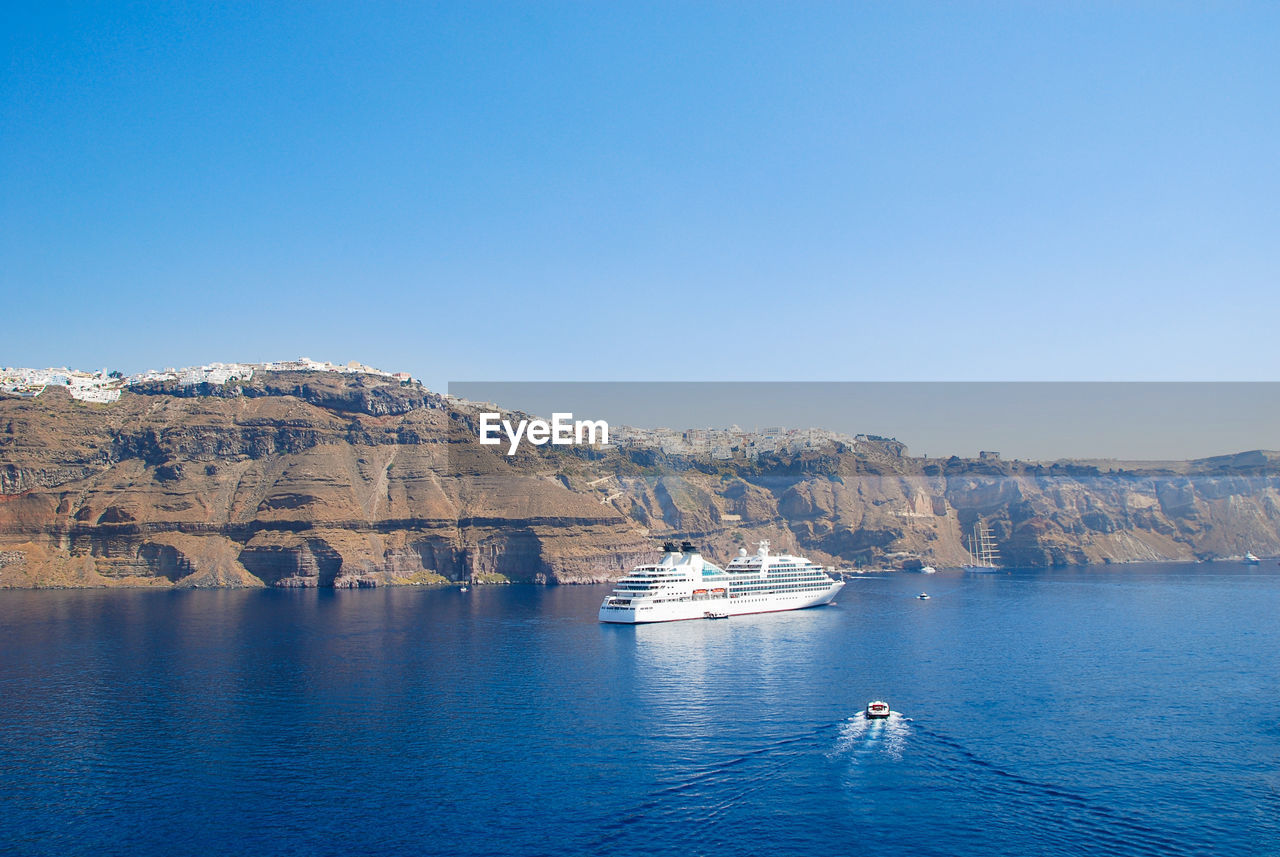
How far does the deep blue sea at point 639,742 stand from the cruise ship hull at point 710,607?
7.40 meters

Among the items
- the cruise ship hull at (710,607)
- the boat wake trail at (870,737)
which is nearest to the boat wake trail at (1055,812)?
the boat wake trail at (870,737)

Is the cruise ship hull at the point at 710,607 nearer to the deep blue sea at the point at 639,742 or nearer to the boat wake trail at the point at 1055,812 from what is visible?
the deep blue sea at the point at 639,742

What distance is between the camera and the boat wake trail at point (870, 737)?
35031 millimetres

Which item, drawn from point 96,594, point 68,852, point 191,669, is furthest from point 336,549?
point 68,852

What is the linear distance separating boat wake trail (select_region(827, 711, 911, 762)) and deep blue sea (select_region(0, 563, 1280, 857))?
19cm

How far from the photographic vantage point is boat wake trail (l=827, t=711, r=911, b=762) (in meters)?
35.0

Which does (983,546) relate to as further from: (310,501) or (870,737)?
(870,737)

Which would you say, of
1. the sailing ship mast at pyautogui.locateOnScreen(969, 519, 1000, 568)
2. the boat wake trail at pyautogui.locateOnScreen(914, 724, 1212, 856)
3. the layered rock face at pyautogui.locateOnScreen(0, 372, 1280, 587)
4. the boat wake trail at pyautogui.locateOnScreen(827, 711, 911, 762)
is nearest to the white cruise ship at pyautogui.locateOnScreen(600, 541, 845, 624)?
the boat wake trail at pyautogui.locateOnScreen(827, 711, 911, 762)

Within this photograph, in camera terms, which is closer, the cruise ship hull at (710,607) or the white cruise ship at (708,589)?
the cruise ship hull at (710,607)

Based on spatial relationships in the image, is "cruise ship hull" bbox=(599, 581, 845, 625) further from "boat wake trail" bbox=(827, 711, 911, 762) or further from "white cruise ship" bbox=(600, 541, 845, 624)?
"boat wake trail" bbox=(827, 711, 911, 762)

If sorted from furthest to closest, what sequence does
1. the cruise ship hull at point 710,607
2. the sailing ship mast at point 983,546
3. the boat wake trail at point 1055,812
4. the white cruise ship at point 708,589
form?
the sailing ship mast at point 983,546 < the white cruise ship at point 708,589 < the cruise ship hull at point 710,607 < the boat wake trail at point 1055,812

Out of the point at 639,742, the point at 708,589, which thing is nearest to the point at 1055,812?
the point at 639,742

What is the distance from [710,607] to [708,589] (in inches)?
81.1

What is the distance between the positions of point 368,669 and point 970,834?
131ft
